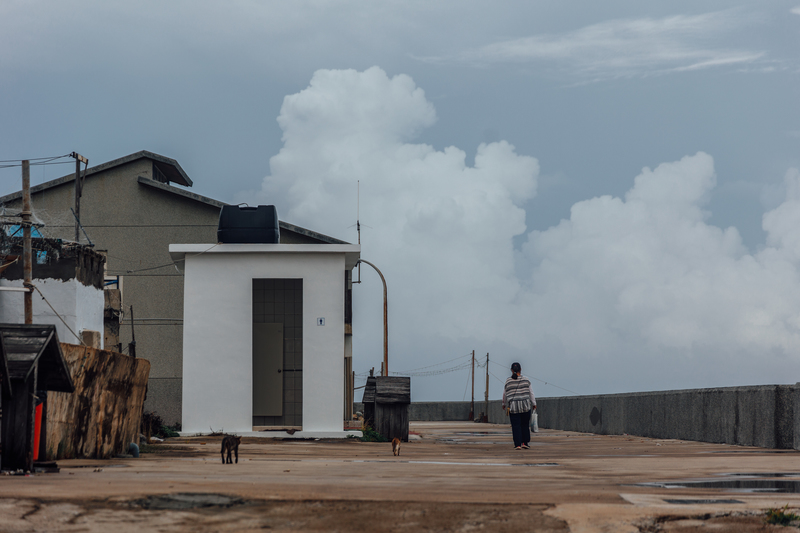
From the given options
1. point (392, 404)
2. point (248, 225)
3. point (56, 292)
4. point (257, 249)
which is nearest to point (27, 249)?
point (56, 292)

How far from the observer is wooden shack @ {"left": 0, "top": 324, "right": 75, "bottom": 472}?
23.1 ft

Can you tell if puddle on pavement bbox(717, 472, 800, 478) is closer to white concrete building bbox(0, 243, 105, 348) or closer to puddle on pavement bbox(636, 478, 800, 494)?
puddle on pavement bbox(636, 478, 800, 494)

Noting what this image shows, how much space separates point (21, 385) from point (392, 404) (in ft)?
32.5

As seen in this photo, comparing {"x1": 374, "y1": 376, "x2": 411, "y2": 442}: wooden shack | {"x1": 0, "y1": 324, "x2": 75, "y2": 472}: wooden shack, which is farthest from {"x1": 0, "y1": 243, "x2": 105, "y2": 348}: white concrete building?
{"x1": 0, "y1": 324, "x2": 75, "y2": 472}: wooden shack

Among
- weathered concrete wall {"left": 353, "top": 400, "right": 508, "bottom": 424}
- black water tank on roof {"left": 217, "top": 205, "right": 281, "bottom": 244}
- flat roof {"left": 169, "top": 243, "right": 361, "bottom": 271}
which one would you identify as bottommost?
weathered concrete wall {"left": 353, "top": 400, "right": 508, "bottom": 424}

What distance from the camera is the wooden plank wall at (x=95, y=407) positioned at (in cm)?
922

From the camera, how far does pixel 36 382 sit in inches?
292

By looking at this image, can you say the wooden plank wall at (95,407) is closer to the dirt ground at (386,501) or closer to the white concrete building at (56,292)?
the dirt ground at (386,501)

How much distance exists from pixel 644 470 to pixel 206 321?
36.6 feet

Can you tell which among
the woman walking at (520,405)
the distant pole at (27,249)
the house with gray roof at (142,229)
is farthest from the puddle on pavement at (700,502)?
the house with gray roof at (142,229)

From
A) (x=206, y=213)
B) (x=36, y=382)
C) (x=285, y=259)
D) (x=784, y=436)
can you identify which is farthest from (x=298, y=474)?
(x=206, y=213)

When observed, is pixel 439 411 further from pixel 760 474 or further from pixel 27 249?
pixel 760 474

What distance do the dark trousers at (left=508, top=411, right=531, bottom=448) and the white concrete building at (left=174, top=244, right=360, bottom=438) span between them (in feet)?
13.8

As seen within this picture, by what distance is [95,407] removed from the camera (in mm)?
10086
